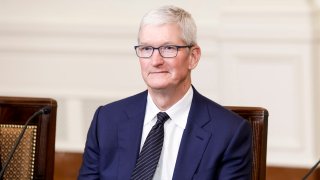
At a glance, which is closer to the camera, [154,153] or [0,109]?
[154,153]

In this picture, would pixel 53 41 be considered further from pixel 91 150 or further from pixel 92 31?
pixel 91 150

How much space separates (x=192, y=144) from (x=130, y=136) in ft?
0.75

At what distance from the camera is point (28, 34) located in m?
5.66

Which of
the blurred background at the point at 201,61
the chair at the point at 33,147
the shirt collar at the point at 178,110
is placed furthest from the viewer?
the blurred background at the point at 201,61

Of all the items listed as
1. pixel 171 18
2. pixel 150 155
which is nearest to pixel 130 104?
pixel 150 155

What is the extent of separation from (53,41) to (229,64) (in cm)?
152

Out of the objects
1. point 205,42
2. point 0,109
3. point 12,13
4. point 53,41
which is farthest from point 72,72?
point 0,109

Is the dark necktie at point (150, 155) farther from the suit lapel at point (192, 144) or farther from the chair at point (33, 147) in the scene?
the chair at point (33, 147)

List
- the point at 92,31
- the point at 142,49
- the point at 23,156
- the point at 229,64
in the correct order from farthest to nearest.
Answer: the point at 92,31 < the point at 229,64 < the point at 23,156 < the point at 142,49

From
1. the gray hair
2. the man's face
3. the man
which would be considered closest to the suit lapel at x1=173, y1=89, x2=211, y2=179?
the man

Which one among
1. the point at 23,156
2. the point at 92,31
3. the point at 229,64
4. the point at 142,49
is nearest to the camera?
the point at 142,49

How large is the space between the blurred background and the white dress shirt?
2713 millimetres

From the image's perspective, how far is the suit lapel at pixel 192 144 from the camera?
2266mm

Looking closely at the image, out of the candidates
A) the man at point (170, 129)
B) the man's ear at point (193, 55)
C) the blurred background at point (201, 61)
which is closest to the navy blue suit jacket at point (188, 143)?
the man at point (170, 129)
